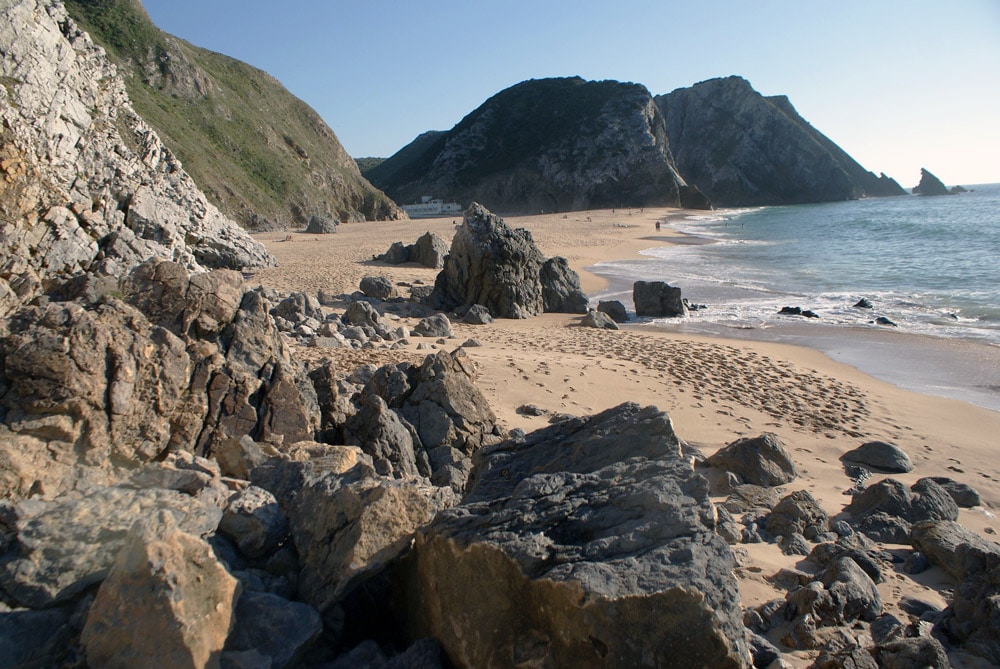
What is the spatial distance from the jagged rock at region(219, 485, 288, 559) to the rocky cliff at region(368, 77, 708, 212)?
272 ft

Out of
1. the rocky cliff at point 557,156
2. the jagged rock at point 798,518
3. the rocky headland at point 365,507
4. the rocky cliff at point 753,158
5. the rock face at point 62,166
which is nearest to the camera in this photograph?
the rocky headland at point 365,507

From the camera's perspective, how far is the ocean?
12094mm

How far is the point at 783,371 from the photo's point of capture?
1045cm

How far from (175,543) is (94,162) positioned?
796 cm

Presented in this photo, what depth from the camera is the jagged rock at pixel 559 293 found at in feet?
49.4

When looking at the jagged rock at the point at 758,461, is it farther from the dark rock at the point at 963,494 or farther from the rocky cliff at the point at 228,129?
the rocky cliff at the point at 228,129

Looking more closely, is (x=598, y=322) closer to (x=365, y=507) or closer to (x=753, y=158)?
(x=365, y=507)

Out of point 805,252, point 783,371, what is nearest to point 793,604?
point 783,371

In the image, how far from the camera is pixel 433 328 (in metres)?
11.2

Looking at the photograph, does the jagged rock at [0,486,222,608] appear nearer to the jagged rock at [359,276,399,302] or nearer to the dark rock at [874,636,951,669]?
the dark rock at [874,636,951,669]

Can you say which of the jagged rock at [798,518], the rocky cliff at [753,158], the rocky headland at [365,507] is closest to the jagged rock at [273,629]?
the rocky headland at [365,507]

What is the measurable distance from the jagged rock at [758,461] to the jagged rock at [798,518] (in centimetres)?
80

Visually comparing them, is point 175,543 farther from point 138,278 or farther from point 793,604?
point 793,604

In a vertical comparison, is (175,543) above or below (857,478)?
above
